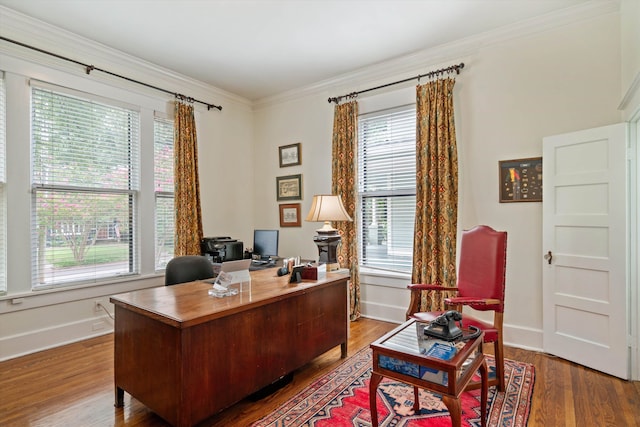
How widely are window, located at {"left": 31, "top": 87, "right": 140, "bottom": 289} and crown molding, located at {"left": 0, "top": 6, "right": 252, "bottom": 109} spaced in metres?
0.29

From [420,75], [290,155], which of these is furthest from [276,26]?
[290,155]

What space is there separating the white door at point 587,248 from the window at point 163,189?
13.3 feet

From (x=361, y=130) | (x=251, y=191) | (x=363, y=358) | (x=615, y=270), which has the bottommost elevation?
(x=363, y=358)

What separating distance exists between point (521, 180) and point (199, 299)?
299cm

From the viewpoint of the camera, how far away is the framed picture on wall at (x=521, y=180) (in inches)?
124

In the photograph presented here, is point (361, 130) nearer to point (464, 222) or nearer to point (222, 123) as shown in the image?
point (464, 222)

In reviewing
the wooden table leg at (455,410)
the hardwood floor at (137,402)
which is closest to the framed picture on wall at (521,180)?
the hardwood floor at (137,402)

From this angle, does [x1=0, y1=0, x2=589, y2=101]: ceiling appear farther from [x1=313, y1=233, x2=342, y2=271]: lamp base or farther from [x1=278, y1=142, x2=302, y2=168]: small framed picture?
[x1=313, y1=233, x2=342, y2=271]: lamp base

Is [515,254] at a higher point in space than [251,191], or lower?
lower

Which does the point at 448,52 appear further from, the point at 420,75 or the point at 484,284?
the point at 484,284

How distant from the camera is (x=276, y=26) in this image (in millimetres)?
3207

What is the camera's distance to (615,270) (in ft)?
8.55

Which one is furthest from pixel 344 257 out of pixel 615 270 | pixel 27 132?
pixel 27 132

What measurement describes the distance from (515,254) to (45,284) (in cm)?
450
